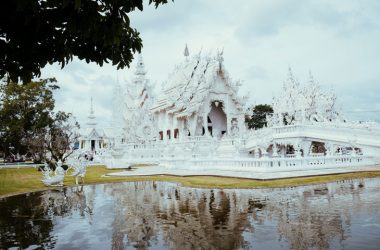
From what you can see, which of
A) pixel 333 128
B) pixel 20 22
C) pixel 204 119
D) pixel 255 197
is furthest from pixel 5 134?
pixel 20 22

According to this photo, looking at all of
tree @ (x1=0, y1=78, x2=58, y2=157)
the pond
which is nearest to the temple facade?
tree @ (x1=0, y1=78, x2=58, y2=157)

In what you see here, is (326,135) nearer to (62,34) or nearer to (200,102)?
(200,102)

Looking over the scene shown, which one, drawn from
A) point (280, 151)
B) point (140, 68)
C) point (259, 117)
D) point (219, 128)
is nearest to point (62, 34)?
point (280, 151)

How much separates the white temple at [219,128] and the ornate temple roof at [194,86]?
10 cm

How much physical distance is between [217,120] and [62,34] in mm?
37147

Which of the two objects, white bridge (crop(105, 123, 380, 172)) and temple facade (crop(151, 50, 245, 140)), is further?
temple facade (crop(151, 50, 245, 140))

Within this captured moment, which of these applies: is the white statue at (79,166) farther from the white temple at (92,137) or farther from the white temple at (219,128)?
the white temple at (92,137)

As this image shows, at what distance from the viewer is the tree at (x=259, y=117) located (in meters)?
62.8

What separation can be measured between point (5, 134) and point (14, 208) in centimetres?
3235

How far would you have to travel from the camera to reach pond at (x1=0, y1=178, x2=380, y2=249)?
650 centimetres

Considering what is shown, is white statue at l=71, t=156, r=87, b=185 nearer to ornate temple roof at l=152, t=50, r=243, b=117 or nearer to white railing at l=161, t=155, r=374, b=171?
white railing at l=161, t=155, r=374, b=171

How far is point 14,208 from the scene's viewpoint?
442 inches

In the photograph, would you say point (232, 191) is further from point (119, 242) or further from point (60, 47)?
point (60, 47)

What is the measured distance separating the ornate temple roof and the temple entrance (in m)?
3.05
